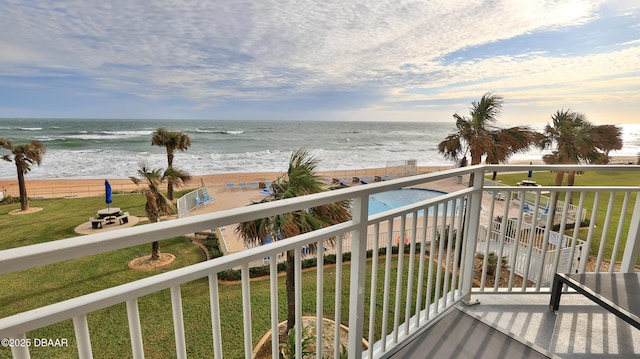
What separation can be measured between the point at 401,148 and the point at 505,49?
22124mm

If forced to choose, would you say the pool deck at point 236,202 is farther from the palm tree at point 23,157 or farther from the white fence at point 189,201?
the palm tree at point 23,157

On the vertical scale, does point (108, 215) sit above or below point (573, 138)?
below

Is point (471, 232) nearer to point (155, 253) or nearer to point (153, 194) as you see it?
point (153, 194)

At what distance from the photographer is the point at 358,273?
1333 mm

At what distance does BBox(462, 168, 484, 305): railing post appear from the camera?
1.92m

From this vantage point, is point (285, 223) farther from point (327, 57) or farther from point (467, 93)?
point (327, 57)

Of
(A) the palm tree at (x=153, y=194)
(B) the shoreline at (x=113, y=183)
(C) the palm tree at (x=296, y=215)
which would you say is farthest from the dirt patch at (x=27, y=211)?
(C) the palm tree at (x=296, y=215)

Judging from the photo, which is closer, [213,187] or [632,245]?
[632,245]

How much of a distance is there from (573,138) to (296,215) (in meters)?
9.03

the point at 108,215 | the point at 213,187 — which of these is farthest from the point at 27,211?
the point at 213,187

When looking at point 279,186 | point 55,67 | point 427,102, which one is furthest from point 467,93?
point 55,67

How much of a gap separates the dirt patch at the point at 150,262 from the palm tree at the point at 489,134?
8.41 meters

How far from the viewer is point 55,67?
33.8 meters

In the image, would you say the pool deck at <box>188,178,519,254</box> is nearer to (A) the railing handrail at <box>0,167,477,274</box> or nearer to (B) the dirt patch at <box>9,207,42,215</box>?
(B) the dirt patch at <box>9,207,42,215</box>
